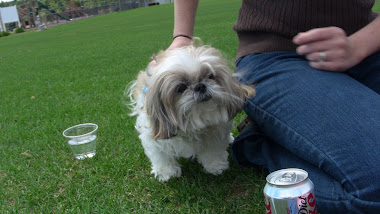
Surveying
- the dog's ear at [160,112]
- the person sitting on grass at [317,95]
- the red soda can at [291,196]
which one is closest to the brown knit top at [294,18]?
the person sitting on grass at [317,95]

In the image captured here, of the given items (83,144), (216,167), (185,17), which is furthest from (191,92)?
(83,144)

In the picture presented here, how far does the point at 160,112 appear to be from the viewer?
2.17 metres

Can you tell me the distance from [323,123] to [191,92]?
714 mm

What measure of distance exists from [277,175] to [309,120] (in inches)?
19.1

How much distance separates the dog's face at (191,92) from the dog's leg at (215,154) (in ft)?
1.10

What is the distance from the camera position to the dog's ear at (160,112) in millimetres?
2123

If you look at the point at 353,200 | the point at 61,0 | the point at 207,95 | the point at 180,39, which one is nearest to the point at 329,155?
the point at 353,200

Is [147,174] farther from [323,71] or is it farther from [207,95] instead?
[323,71]

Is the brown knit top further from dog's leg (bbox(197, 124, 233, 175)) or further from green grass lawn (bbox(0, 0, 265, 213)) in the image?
dog's leg (bbox(197, 124, 233, 175))

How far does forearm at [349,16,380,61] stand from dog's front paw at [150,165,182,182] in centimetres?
141

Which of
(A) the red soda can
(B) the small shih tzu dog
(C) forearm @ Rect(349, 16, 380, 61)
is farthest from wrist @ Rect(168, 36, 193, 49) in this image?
(A) the red soda can

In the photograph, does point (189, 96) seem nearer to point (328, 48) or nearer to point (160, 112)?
point (160, 112)

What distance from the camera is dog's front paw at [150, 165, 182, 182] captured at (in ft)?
8.75

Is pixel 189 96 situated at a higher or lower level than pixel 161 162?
higher
